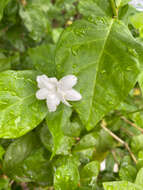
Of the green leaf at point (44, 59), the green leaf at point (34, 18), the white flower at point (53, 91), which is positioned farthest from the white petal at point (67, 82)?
the green leaf at point (34, 18)

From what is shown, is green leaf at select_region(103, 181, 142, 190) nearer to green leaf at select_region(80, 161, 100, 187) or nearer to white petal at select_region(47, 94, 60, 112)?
green leaf at select_region(80, 161, 100, 187)

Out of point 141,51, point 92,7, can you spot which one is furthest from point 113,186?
point 92,7

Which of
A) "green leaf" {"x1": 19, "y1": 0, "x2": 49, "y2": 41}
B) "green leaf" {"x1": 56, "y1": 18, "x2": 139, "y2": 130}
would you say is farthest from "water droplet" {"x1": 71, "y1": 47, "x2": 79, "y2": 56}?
"green leaf" {"x1": 19, "y1": 0, "x2": 49, "y2": 41}

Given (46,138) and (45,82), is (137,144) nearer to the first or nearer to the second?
(46,138)

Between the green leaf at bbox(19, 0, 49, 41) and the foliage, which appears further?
the green leaf at bbox(19, 0, 49, 41)

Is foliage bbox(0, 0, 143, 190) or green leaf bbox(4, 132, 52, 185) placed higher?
foliage bbox(0, 0, 143, 190)

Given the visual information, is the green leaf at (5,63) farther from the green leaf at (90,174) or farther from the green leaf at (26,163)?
the green leaf at (90,174)
